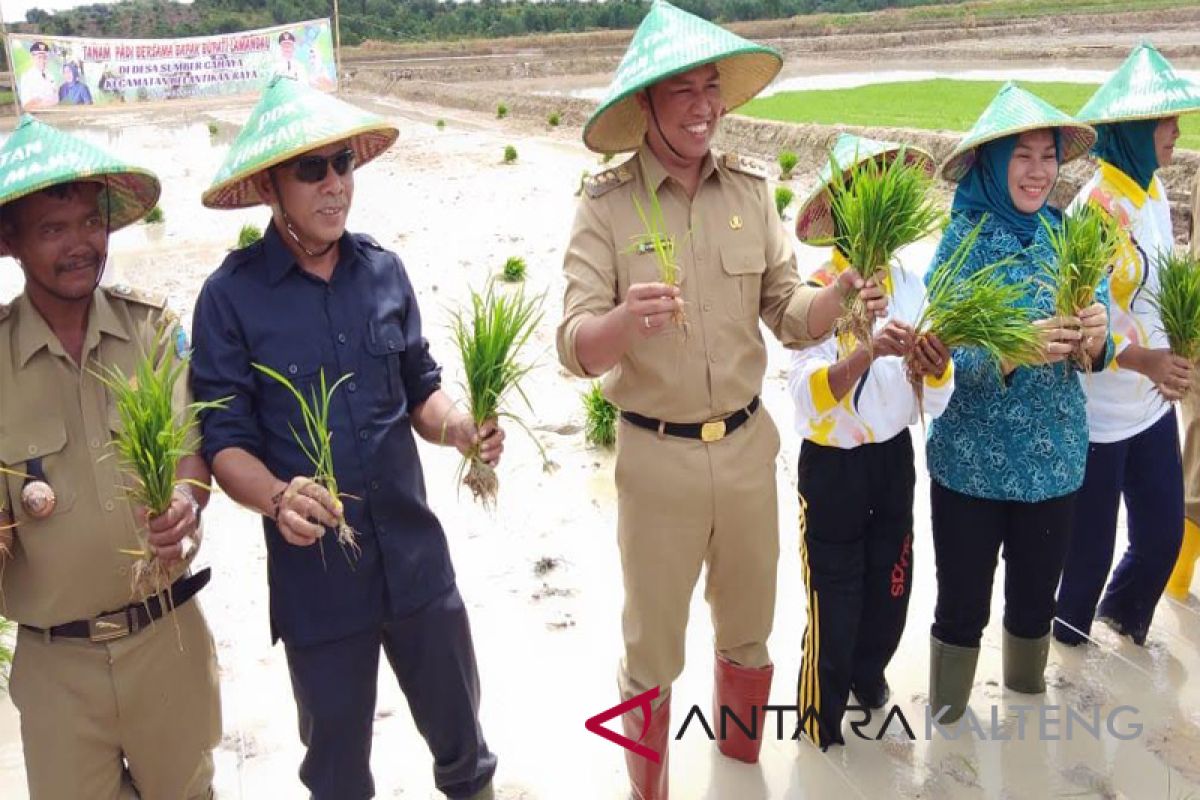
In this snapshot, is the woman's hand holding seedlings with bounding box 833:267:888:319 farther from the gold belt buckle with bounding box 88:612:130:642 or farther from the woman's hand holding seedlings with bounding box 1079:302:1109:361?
the gold belt buckle with bounding box 88:612:130:642

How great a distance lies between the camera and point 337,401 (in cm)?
234

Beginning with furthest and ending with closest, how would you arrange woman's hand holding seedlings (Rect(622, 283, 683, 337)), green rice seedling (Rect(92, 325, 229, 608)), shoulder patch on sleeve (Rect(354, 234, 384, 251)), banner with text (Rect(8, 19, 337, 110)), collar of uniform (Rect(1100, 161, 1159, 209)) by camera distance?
1. banner with text (Rect(8, 19, 337, 110))
2. collar of uniform (Rect(1100, 161, 1159, 209))
3. shoulder patch on sleeve (Rect(354, 234, 384, 251))
4. woman's hand holding seedlings (Rect(622, 283, 683, 337))
5. green rice seedling (Rect(92, 325, 229, 608))

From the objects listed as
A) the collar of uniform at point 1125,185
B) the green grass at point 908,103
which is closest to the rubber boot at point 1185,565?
the collar of uniform at point 1125,185

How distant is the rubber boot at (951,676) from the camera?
302 cm

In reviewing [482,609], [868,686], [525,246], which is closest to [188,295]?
[525,246]

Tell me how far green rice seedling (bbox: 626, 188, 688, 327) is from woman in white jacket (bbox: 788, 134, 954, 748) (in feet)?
1.46

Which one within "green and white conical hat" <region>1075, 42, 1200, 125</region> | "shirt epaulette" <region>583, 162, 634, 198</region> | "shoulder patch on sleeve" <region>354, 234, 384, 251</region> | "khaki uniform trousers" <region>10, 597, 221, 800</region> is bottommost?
"khaki uniform trousers" <region>10, 597, 221, 800</region>

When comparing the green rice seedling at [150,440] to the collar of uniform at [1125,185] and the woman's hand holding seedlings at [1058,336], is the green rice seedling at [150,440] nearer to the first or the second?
the woman's hand holding seedlings at [1058,336]

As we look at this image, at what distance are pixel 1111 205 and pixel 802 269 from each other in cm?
521

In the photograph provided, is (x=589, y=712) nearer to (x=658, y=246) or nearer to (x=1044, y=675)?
(x=1044, y=675)

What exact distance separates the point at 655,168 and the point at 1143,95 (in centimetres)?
163

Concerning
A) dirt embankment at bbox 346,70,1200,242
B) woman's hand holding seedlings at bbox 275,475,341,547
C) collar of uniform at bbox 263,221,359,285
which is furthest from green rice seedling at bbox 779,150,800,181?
woman's hand holding seedlings at bbox 275,475,341,547

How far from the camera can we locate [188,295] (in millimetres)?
8742

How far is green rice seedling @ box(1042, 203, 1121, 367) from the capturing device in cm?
264
